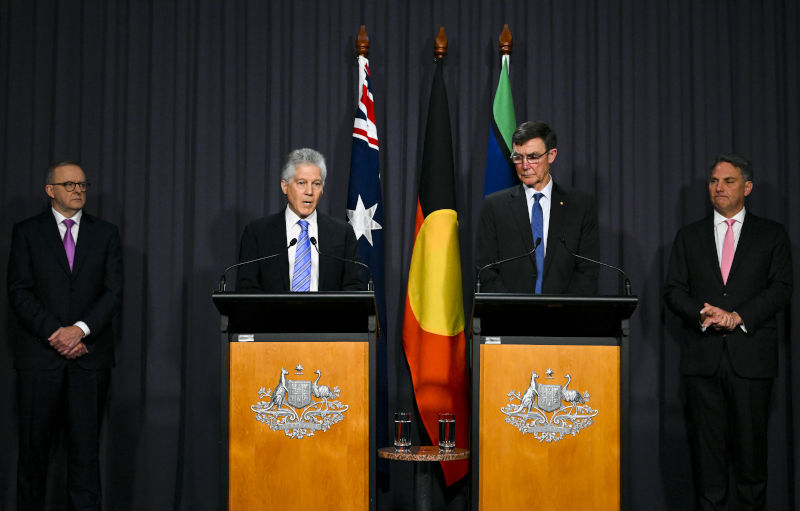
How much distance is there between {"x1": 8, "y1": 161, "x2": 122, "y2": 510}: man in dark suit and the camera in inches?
177

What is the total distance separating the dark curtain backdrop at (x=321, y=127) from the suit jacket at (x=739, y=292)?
633 mm

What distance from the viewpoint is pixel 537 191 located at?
4250 mm

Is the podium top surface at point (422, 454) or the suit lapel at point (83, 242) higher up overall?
the suit lapel at point (83, 242)

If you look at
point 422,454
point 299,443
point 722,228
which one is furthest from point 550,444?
point 722,228

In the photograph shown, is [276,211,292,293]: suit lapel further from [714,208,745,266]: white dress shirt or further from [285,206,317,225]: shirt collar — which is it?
[714,208,745,266]: white dress shirt

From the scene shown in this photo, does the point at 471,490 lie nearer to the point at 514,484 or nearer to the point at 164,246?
the point at 514,484

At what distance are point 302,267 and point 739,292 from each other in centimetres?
223

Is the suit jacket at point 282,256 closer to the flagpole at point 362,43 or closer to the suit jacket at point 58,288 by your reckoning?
the suit jacket at point 58,288

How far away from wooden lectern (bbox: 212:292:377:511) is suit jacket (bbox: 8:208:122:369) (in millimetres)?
1528

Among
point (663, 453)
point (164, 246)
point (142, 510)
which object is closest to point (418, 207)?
point (164, 246)

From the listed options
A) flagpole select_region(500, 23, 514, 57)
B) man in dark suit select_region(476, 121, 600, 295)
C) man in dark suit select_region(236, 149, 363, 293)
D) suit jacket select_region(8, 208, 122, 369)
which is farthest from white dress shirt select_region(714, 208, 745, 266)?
suit jacket select_region(8, 208, 122, 369)

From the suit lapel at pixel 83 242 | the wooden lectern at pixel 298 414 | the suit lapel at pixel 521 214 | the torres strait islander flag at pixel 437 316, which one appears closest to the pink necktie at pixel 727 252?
the suit lapel at pixel 521 214

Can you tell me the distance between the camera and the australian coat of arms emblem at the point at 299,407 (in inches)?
128

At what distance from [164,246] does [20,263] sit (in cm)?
95
